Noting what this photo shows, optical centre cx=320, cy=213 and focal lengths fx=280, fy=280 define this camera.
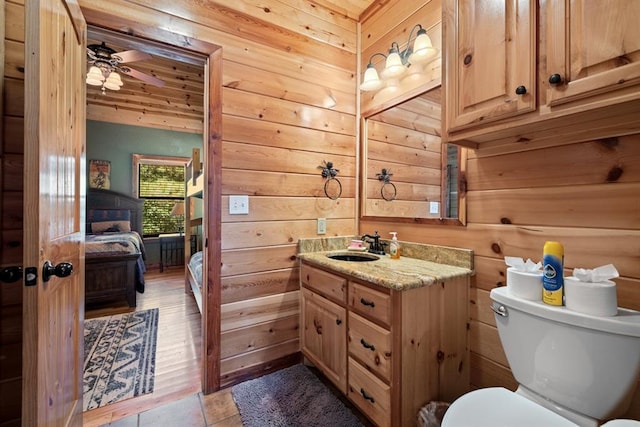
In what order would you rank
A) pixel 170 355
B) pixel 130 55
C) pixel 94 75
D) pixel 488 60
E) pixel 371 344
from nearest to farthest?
1. pixel 488 60
2. pixel 371 344
3. pixel 170 355
4. pixel 130 55
5. pixel 94 75

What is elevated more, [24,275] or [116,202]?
[116,202]

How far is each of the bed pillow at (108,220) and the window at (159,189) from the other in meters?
0.43

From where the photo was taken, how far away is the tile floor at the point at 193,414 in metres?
1.50

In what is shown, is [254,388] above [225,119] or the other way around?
the other way around

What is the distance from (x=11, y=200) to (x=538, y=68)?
2197mm

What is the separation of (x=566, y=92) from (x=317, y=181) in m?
1.48

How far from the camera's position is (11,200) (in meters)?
1.26

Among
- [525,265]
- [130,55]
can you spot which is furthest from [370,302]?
[130,55]

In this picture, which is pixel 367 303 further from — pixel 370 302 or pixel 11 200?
pixel 11 200

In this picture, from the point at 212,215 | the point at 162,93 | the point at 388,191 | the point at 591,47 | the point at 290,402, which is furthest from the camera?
the point at 162,93

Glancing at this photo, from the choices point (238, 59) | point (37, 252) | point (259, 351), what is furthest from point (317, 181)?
point (37, 252)

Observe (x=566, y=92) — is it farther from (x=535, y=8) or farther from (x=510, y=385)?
(x=510, y=385)

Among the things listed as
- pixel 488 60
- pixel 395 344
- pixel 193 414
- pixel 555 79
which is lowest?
pixel 193 414

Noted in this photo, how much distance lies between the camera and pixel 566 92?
0.89 metres
